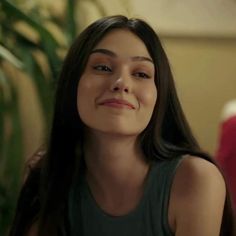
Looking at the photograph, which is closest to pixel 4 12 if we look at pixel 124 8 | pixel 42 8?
pixel 42 8

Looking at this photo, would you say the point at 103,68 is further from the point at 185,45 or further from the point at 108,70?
the point at 185,45

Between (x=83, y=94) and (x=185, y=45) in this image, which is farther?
(x=185, y=45)

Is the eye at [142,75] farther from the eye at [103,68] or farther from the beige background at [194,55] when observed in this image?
the beige background at [194,55]

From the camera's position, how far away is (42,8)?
1.41 meters

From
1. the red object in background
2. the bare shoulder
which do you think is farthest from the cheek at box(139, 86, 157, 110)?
the red object in background

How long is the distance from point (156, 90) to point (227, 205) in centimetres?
26

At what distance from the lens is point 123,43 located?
32.6 inches

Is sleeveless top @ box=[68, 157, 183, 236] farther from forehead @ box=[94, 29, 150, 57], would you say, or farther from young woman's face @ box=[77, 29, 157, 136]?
forehead @ box=[94, 29, 150, 57]

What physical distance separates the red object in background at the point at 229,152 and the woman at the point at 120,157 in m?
0.18

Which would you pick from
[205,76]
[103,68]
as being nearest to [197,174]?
[103,68]

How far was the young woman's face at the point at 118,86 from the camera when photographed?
80 cm

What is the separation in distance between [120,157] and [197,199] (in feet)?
0.55

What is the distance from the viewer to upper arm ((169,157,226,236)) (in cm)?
82

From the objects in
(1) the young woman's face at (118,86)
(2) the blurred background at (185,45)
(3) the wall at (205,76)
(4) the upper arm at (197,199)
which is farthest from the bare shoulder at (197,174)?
(3) the wall at (205,76)
